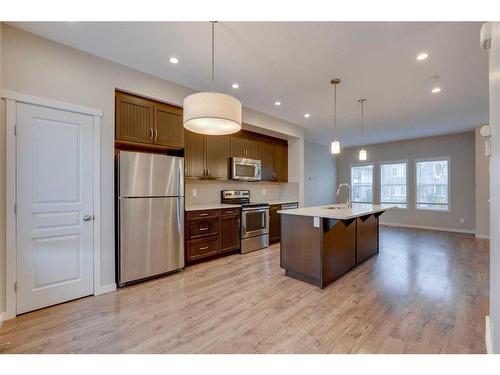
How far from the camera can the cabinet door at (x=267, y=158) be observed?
17.4 feet

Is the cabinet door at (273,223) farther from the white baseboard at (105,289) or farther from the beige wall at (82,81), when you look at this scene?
the white baseboard at (105,289)

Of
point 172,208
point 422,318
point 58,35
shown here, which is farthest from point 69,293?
point 422,318

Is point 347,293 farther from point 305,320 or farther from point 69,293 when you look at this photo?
point 69,293

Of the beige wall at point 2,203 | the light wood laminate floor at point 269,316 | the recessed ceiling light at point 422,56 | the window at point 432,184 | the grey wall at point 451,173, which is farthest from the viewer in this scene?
the window at point 432,184

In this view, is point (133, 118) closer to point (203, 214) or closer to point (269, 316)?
point (203, 214)

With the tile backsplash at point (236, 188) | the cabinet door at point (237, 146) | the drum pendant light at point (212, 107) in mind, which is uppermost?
the cabinet door at point (237, 146)

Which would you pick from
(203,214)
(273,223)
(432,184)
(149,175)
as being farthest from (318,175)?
(149,175)

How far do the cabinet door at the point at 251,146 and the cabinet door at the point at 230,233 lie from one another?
151 cm

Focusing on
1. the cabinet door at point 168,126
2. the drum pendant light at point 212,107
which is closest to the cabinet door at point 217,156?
the cabinet door at point 168,126

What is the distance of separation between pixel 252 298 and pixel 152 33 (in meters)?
2.94

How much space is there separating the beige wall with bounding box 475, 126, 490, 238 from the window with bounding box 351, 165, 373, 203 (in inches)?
109

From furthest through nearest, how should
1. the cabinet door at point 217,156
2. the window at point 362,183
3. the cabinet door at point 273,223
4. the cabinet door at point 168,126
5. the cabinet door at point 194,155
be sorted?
the window at point 362,183 → the cabinet door at point 273,223 → the cabinet door at point 217,156 → the cabinet door at point 194,155 → the cabinet door at point 168,126
